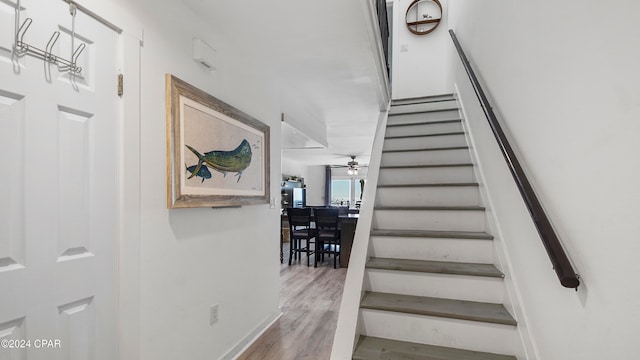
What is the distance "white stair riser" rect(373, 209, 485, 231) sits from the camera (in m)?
2.19

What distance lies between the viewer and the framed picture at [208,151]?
167cm

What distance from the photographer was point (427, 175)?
2.69 meters

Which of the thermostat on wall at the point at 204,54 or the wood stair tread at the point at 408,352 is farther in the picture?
the thermostat on wall at the point at 204,54

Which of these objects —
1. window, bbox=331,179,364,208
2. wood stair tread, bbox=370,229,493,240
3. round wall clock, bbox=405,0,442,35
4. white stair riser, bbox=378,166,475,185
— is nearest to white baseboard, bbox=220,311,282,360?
wood stair tread, bbox=370,229,493,240

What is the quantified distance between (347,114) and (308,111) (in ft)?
2.15

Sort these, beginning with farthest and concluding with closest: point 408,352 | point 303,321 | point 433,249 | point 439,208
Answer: point 303,321, point 439,208, point 433,249, point 408,352

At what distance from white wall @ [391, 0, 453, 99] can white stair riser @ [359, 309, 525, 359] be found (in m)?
3.92

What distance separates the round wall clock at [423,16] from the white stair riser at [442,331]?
15.0ft

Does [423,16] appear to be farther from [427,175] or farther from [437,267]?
[437,267]

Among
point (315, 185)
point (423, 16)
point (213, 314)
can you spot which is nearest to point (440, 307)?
point (213, 314)

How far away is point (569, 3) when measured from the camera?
1.07 meters

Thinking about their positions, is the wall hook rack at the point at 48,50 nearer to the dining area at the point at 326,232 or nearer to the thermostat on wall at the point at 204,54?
the thermostat on wall at the point at 204,54

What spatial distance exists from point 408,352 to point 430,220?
995 millimetres

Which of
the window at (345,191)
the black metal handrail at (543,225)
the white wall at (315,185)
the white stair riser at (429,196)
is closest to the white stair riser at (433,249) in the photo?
the white stair riser at (429,196)
